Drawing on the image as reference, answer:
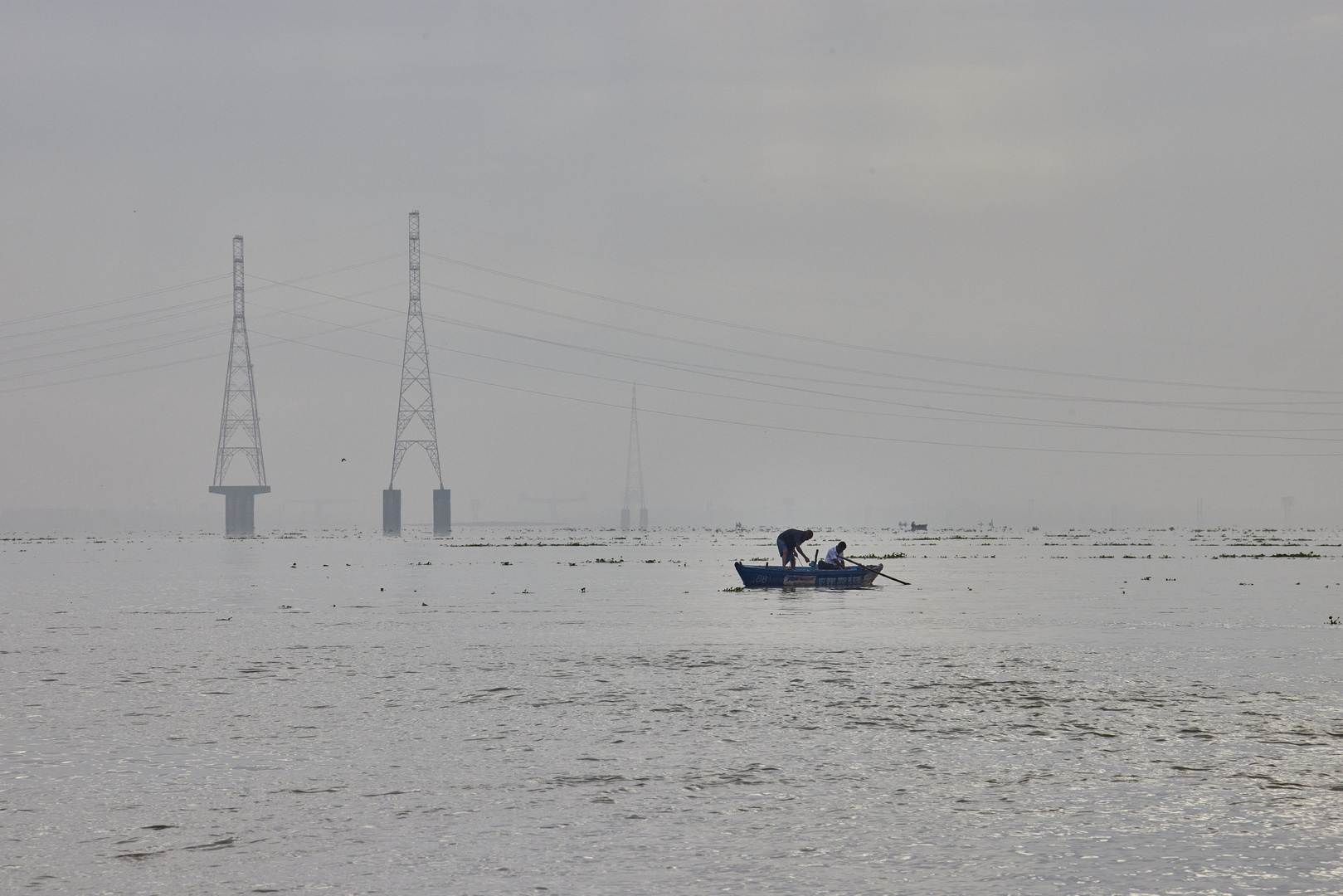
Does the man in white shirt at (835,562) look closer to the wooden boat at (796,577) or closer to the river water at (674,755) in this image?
the wooden boat at (796,577)

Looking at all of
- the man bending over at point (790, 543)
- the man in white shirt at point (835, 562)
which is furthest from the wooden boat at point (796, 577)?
the man bending over at point (790, 543)

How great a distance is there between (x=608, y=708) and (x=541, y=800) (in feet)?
24.9

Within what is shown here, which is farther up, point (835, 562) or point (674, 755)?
point (835, 562)

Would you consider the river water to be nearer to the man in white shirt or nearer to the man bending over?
the man in white shirt

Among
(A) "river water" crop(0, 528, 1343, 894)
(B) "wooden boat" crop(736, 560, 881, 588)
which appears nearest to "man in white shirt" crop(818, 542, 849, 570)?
(B) "wooden boat" crop(736, 560, 881, 588)

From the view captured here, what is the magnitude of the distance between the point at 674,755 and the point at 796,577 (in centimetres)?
4104

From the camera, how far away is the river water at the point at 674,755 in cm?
1255

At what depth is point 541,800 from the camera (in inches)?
610

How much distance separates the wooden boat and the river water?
1473cm

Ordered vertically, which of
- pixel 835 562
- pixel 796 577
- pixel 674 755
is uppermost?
pixel 835 562

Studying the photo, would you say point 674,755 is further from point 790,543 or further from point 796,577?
point 790,543

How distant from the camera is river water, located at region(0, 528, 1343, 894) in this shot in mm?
12555

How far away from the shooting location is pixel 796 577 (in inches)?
2325

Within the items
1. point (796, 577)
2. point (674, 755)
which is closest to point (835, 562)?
point (796, 577)
